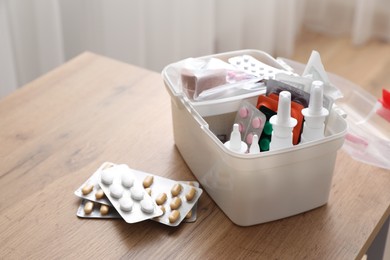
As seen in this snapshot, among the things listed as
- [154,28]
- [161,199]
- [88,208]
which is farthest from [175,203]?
[154,28]

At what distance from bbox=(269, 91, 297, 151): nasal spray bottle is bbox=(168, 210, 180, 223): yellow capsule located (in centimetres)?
16

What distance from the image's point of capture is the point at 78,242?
0.89m

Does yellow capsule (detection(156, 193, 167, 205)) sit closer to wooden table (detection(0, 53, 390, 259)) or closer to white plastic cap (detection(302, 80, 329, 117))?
wooden table (detection(0, 53, 390, 259))

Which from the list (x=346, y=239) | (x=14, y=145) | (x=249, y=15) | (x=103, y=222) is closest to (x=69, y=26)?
(x=249, y=15)

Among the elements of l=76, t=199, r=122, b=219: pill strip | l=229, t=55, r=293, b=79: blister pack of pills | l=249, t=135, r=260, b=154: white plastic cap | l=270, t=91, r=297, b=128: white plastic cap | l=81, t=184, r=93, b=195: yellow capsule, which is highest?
l=270, t=91, r=297, b=128: white plastic cap

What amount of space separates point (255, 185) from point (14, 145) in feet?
1.44

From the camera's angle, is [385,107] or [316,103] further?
[385,107]

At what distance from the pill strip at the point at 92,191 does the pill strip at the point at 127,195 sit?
12 mm

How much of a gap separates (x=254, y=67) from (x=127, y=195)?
0.30 meters

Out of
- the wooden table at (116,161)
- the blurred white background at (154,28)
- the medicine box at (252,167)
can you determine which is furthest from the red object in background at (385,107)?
the blurred white background at (154,28)

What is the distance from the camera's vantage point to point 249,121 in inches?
36.9

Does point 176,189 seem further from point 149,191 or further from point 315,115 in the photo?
point 315,115

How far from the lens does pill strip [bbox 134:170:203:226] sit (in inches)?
35.8

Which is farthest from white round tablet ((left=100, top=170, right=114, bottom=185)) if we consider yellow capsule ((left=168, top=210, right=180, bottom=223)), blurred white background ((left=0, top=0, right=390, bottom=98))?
blurred white background ((left=0, top=0, right=390, bottom=98))
